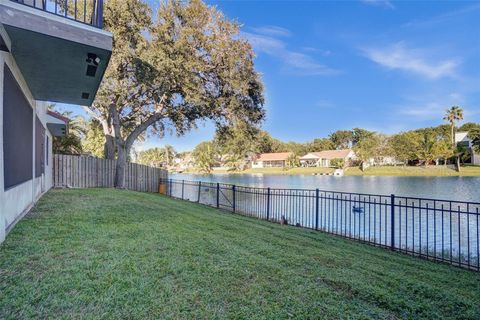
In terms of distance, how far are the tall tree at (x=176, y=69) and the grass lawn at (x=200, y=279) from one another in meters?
9.04

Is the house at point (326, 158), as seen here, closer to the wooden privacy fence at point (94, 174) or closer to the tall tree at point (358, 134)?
the tall tree at point (358, 134)

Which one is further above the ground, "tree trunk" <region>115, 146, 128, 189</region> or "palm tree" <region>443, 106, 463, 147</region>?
"palm tree" <region>443, 106, 463, 147</region>

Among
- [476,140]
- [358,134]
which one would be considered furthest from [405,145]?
[358,134]

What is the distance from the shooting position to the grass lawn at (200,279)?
2502 mm

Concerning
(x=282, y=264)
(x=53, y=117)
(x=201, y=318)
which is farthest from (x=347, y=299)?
(x=53, y=117)

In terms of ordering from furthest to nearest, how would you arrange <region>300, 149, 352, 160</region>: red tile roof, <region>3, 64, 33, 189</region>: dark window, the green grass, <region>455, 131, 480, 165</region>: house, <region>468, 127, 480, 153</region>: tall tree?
<region>300, 149, 352, 160</region>: red tile roof < <region>455, 131, 480, 165</region>: house < <region>468, 127, 480, 153</region>: tall tree < the green grass < <region>3, 64, 33, 189</region>: dark window

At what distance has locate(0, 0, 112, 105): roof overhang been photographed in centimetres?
363

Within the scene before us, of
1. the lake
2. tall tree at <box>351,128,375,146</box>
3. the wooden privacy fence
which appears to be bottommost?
the lake

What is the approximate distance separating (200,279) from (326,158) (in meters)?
67.7

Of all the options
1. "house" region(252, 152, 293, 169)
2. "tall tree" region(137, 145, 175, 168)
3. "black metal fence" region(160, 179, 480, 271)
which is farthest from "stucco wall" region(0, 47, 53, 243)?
"tall tree" region(137, 145, 175, 168)

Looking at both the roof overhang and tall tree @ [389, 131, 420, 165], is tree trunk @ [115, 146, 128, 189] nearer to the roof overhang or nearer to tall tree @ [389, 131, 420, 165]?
the roof overhang

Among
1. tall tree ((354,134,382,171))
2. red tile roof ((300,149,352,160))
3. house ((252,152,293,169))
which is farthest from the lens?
house ((252,152,293,169))

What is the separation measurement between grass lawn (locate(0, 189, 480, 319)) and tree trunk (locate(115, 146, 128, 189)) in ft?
34.5

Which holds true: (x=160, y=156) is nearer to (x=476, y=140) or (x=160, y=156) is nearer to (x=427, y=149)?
(x=427, y=149)
